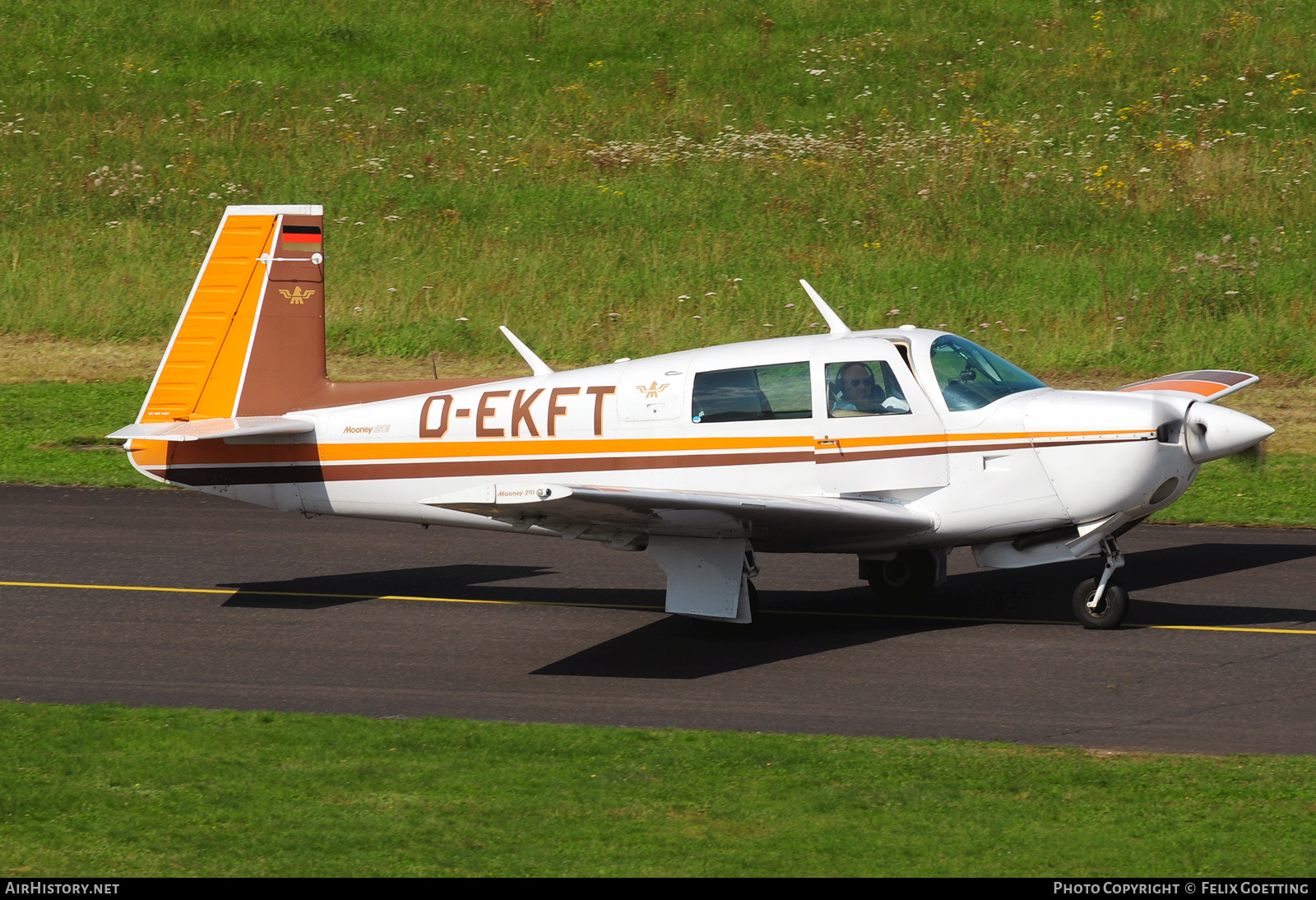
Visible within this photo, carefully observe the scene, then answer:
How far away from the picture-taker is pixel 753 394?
10.0 meters

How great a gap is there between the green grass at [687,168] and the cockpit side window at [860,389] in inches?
411

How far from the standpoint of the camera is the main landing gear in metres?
9.86

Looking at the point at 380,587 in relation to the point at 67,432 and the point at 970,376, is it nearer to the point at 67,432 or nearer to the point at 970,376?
the point at 970,376

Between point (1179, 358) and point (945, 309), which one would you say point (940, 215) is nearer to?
point (945, 309)

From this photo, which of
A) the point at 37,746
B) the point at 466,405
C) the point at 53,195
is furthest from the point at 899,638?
the point at 53,195

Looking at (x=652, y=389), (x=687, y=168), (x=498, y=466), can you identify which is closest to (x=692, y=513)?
(x=652, y=389)

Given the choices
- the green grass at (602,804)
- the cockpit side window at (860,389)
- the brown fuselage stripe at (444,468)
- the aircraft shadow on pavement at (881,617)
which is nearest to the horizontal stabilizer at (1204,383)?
the aircraft shadow on pavement at (881,617)

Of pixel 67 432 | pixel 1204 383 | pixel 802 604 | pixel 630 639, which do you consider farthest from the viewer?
pixel 67 432

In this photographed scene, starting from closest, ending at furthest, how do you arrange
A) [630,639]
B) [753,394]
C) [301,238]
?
[753,394] → [630,639] → [301,238]

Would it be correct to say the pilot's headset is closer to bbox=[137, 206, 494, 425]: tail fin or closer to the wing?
the wing

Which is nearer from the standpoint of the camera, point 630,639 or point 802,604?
point 630,639

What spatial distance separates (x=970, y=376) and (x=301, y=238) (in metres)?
5.48

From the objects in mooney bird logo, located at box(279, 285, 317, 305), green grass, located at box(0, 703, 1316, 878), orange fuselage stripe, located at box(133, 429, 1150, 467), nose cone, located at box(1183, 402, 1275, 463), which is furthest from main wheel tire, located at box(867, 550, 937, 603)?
mooney bird logo, located at box(279, 285, 317, 305)
